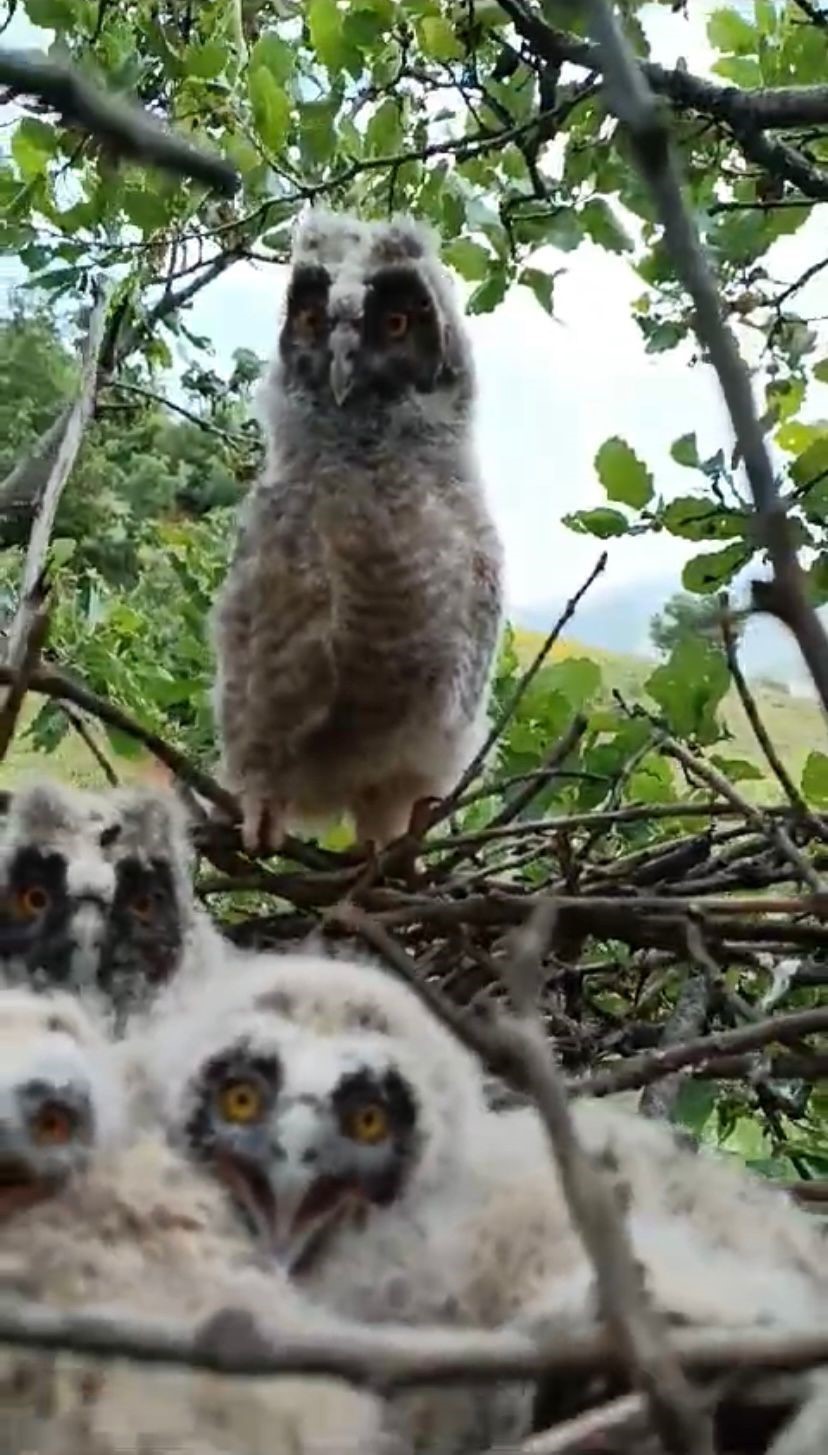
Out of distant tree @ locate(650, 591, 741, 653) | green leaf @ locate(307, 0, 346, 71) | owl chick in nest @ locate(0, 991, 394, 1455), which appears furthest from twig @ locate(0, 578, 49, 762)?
green leaf @ locate(307, 0, 346, 71)

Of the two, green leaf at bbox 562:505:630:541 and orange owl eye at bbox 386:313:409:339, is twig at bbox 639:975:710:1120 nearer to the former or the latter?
green leaf at bbox 562:505:630:541

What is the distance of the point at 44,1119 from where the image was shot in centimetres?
105

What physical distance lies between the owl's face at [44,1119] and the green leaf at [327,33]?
4.29 ft

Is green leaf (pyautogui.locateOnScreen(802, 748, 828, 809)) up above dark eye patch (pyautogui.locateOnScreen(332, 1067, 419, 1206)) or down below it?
above

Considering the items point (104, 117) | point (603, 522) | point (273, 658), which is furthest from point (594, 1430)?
point (273, 658)

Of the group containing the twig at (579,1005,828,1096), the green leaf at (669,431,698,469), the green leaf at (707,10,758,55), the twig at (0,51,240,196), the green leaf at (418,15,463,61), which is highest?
the green leaf at (707,10,758,55)

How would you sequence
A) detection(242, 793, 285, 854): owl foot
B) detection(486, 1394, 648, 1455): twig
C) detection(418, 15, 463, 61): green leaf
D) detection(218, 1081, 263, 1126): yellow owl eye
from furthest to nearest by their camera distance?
detection(418, 15, 463, 61): green leaf, detection(242, 793, 285, 854): owl foot, detection(218, 1081, 263, 1126): yellow owl eye, detection(486, 1394, 648, 1455): twig

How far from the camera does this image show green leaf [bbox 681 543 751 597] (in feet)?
5.98

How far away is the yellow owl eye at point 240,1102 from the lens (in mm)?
1160

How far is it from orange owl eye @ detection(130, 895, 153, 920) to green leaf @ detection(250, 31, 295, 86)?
1.01 meters

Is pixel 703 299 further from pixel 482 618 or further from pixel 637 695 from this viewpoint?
pixel 637 695

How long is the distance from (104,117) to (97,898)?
3.55ft

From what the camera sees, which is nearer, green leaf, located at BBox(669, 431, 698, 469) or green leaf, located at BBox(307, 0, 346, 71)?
green leaf, located at BBox(669, 431, 698, 469)

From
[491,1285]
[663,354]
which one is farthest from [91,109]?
[663,354]
